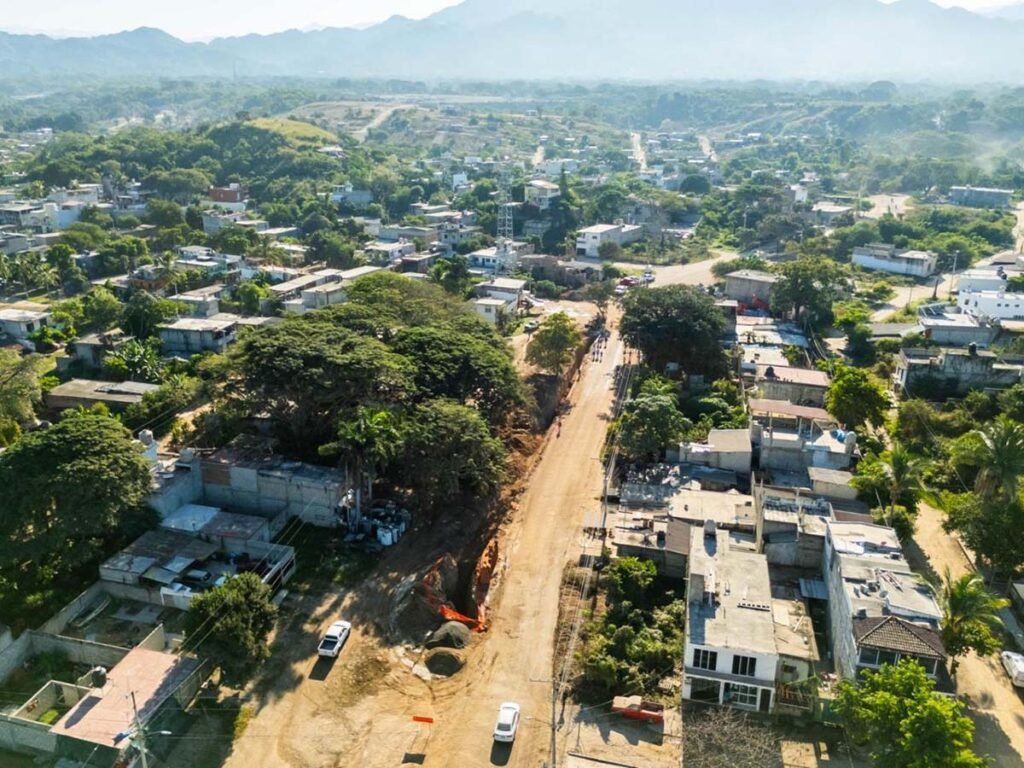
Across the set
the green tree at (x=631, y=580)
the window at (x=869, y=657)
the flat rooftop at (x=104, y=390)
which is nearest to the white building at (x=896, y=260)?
the green tree at (x=631, y=580)

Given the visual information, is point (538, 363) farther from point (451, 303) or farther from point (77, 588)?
point (77, 588)

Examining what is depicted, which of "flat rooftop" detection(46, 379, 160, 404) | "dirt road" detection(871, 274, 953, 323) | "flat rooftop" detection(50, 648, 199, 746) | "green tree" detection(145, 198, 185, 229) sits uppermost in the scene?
"green tree" detection(145, 198, 185, 229)

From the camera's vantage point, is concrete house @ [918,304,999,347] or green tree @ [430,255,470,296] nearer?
concrete house @ [918,304,999,347]

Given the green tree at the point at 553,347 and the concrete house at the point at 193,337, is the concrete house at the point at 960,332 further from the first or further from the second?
the concrete house at the point at 193,337

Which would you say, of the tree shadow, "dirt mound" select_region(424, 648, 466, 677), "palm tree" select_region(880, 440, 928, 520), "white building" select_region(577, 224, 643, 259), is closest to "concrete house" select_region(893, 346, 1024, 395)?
"palm tree" select_region(880, 440, 928, 520)

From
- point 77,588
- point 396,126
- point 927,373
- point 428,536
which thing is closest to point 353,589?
point 428,536

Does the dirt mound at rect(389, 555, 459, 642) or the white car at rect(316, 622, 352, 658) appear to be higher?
the white car at rect(316, 622, 352, 658)

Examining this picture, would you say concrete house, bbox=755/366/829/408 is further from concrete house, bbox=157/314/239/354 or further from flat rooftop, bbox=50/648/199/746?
concrete house, bbox=157/314/239/354
